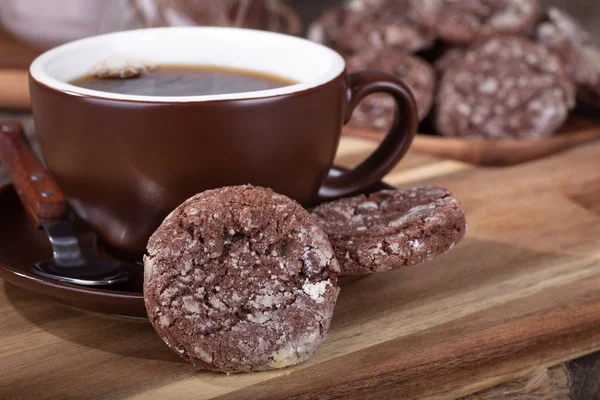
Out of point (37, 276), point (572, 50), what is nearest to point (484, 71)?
point (572, 50)

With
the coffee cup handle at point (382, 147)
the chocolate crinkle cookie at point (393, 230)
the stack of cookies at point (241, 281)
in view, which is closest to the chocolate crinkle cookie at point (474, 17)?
the coffee cup handle at point (382, 147)


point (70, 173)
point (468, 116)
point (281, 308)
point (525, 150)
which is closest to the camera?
point (281, 308)

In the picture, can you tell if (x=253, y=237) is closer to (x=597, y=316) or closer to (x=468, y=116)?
(x=597, y=316)

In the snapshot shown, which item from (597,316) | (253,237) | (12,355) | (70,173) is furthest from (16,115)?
Answer: (597,316)

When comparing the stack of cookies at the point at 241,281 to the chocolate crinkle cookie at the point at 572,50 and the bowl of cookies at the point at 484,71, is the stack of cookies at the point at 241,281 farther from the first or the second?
the chocolate crinkle cookie at the point at 572,50

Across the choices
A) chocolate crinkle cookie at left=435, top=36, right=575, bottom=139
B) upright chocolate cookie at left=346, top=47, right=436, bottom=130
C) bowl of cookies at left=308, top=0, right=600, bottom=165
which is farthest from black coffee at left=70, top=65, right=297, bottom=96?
chocolate crinkle cookie at left=435, top=36, right=575, bottom=139

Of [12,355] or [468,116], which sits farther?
[468,116]
